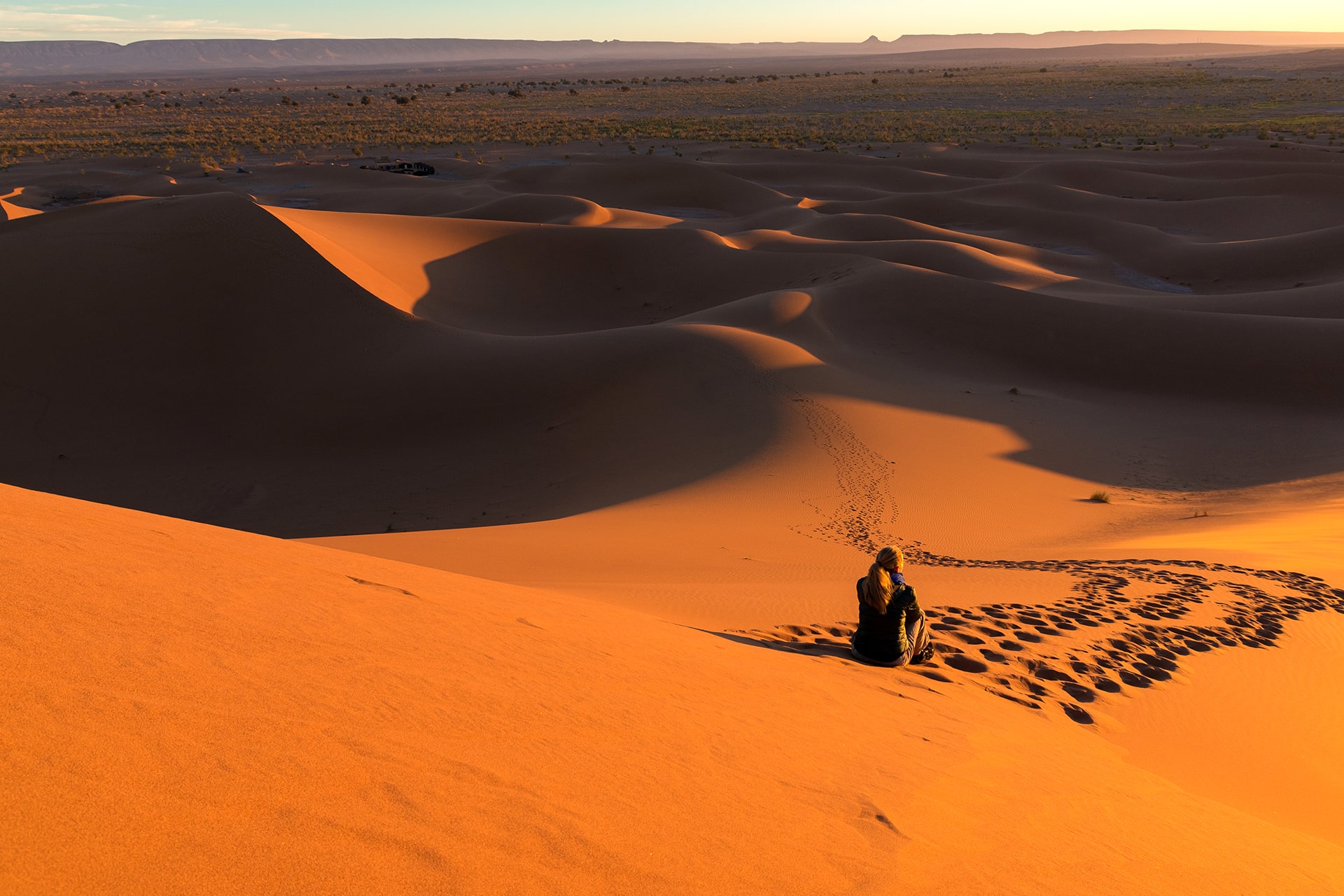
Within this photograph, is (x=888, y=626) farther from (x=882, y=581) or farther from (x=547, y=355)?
(x=547, y=355)

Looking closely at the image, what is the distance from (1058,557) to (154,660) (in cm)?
843

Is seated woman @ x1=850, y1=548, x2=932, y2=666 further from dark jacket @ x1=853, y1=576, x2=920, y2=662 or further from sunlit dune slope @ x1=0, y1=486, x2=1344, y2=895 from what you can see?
sunlit dune slope @ x1=0, y1=486, x2=1344, y2=895

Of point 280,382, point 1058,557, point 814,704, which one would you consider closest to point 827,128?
point 280,382

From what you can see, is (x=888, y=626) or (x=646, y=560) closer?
(x=888, y=626)

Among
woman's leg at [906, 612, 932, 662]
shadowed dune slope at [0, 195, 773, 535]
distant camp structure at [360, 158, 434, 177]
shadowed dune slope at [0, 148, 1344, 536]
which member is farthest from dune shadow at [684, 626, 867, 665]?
distant camp structure at [360, 158, 434, 177]

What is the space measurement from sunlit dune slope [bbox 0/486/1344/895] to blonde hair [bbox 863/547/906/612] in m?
0.61

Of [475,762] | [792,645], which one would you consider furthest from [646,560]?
[475,762]

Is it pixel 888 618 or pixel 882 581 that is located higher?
pixel 882 581

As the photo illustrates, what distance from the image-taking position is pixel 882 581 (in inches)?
233

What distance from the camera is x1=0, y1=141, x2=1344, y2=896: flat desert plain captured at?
293 centimetres

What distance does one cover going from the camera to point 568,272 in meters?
28.1

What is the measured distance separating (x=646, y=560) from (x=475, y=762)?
5.62m

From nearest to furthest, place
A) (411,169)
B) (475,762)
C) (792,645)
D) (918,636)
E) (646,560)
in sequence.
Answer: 1. (475,762)
2. (918,636)
3. (792,645)
4. (646,560)
5. (411,169)

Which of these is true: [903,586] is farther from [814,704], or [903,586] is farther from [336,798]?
[336,798]
